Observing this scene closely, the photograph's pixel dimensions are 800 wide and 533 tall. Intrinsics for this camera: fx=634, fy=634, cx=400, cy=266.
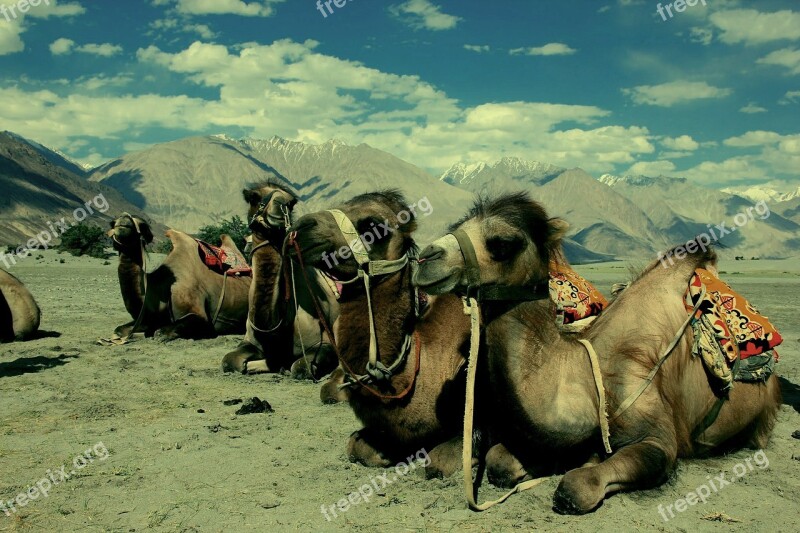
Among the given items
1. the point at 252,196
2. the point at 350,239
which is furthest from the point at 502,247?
the point at 252,196

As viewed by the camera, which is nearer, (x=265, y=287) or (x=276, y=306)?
(x=265, y=287)

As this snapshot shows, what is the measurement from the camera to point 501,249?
449 centimetres

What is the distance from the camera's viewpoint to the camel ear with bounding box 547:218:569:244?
15.0 ft

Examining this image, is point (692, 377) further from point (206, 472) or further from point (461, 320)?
point (206, 472)

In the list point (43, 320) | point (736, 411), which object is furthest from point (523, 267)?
point (43, 320)

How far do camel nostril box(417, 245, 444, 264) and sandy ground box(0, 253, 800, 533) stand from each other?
71.4 inches

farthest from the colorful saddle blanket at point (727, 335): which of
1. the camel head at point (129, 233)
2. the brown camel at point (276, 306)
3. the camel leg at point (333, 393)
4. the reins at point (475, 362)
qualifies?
the camel head at point (129, 233)

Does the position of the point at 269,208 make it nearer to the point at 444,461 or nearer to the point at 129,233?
the point at 444,461

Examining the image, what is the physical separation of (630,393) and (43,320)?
13.5m

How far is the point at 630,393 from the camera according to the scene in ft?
15.6

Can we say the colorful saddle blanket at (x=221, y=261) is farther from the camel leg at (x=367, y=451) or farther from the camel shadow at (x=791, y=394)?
the camel shadow at (x=791, y=394)

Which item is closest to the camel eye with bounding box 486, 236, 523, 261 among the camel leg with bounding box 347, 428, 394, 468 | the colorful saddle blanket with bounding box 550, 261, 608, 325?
the camel leg with bounding box 347, 428, 394, 468

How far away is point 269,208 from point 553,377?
166 inches

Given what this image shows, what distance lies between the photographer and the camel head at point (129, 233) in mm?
11180
